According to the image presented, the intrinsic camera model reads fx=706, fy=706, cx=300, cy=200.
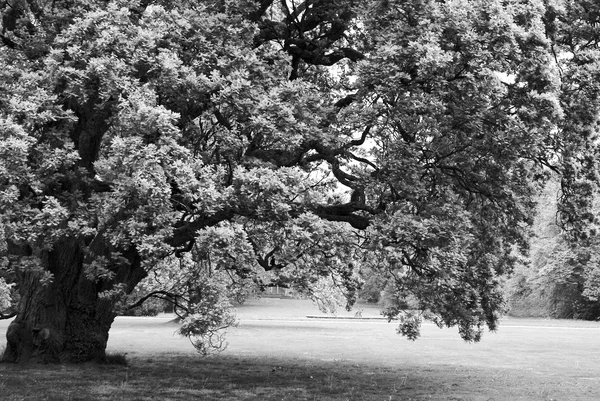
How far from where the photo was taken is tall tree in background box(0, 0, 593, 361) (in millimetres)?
12266

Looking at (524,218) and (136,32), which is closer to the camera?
(136,32)

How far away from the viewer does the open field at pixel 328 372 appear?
53.7 ft

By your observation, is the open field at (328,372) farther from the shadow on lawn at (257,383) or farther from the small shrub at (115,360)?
the small shrub at (115,360)

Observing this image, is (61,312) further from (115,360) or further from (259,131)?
(259,131)

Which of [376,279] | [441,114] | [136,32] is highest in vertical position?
[136,32]

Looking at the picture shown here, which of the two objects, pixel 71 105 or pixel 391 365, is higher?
pixel 71 105

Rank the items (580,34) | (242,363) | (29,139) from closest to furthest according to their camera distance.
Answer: (29,139) < (580,34) < (242,363)

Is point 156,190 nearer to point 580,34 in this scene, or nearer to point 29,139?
point 29,139

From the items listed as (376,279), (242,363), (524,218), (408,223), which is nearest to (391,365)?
(242,363)

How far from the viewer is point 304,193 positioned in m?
13.5

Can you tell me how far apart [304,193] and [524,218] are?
22.7 ft

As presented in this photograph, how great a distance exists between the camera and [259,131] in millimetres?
13164

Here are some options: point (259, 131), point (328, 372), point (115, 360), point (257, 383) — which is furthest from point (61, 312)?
point (259, 131)

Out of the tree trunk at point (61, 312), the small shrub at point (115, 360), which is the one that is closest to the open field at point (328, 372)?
the small shrub at point (115, 360)
